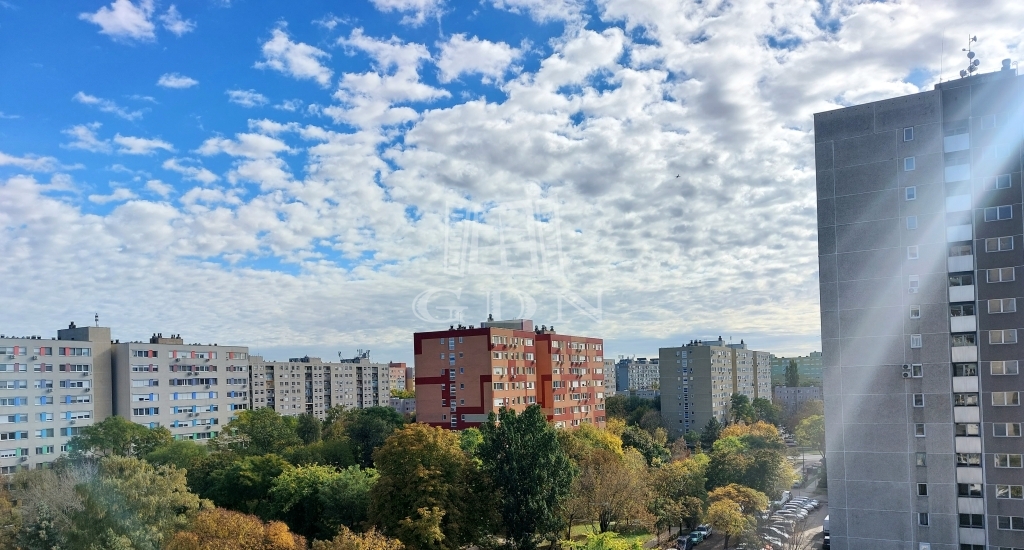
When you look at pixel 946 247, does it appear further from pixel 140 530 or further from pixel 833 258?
pixel 140 530

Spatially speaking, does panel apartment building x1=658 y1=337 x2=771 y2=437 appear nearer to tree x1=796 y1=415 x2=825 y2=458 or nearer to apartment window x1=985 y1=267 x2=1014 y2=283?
tree x1=796 y1=415 x2=825 y2=458

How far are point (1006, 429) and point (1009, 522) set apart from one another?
3.41 metres

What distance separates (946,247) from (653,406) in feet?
217

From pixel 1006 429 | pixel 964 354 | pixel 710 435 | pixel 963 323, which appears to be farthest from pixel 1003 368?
pixel 710 435

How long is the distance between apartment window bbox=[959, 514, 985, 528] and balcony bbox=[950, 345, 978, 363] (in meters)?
5.80

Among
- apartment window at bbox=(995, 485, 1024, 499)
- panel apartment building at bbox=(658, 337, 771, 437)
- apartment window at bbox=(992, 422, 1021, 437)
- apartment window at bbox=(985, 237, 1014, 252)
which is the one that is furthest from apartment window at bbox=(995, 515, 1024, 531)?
panel apartment building at bbox=(658, 337, 771, 437)

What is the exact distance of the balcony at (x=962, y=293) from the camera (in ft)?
83.3

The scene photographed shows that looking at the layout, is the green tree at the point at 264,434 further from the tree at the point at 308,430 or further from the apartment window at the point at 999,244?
the apartment window at the point at 999,244

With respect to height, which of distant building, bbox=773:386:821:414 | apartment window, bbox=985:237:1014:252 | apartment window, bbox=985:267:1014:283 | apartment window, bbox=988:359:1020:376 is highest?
apartment window, bbox=985:237:1014:252

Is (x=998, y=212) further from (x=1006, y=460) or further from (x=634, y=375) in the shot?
(x=634, y=375)

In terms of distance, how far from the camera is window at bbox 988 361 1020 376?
80.7 ft

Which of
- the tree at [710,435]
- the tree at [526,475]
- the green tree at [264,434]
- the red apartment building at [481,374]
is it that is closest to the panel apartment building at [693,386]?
the tree at [710,435]

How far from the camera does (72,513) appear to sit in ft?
87.0

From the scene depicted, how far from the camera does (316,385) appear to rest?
98.1 m
